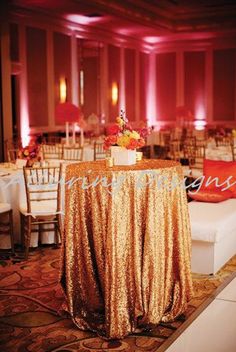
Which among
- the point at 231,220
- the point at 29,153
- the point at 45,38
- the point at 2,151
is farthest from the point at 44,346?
the point at 45,38

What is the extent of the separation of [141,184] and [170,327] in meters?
0.96

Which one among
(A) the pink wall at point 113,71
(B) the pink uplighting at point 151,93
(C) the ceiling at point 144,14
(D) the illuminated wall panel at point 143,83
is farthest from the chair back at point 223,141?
(B) the pink uplighting at point 151,93

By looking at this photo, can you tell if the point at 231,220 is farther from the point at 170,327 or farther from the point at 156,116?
the point at 156,116

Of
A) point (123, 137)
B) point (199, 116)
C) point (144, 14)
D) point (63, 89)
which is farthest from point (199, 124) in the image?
point (123, 137)

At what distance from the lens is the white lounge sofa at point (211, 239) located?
15.4 ft

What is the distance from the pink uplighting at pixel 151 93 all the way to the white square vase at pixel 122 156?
13.8 metres

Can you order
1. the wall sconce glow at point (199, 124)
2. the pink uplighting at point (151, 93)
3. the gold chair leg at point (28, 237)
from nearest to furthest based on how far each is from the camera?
the gold chair leg at point (28, 237) → the wall sconce glow at point (199, 124) → the pink uplighting at point (151, 93)

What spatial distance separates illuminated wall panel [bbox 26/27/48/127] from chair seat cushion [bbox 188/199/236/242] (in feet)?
24.4

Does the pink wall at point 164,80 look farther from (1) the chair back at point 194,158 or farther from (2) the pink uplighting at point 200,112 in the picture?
(1) the chair back at point 194,158

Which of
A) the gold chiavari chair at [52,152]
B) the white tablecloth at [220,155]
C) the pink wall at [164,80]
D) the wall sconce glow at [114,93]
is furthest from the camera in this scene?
the wall sconce glow at [114,93]

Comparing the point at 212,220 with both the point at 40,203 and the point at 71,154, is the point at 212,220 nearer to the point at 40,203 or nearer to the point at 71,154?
the point at 40,203

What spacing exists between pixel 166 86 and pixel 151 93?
0.54m

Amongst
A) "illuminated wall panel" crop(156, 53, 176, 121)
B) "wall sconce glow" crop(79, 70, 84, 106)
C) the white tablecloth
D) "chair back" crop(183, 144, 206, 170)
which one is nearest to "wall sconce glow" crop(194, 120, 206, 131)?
"illuminated wall panel" crop(156, 53, 176, 121)

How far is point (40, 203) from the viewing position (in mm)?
5688
